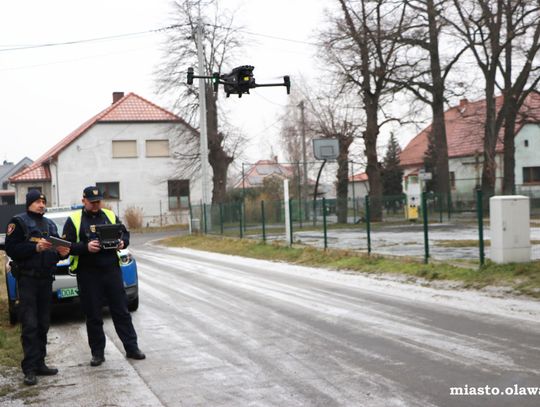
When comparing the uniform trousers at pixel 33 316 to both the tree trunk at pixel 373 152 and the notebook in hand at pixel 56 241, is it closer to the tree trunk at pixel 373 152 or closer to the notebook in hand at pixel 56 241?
the notebook in hand at pixel 56 241

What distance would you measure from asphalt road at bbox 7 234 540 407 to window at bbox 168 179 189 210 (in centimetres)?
4120

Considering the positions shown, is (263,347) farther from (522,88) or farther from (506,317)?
(522,88)

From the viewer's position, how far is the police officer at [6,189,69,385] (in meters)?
6.64

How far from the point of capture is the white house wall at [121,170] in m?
50.7

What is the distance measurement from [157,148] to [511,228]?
42685 mm

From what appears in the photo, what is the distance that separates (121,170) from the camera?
51719mm

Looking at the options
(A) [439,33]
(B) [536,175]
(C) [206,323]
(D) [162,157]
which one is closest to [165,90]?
(D) [162,157]

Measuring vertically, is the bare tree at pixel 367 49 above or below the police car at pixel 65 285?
above

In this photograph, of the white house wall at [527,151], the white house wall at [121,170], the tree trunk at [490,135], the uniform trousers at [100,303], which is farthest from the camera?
the white house wall at [527,151]

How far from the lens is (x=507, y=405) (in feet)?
16.9

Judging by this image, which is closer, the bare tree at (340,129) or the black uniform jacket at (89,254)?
the black uniform jacket at (89,254)

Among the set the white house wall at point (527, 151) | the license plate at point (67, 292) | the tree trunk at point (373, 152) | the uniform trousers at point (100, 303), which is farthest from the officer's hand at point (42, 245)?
the white house wall at point (527, 151)

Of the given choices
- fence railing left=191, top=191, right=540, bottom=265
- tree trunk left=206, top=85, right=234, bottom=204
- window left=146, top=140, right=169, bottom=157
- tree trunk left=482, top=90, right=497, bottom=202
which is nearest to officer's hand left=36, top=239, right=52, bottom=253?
fence railing left=191, top=191, right=540, bottom=265

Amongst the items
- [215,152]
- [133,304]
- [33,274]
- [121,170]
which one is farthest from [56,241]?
[121,170]
